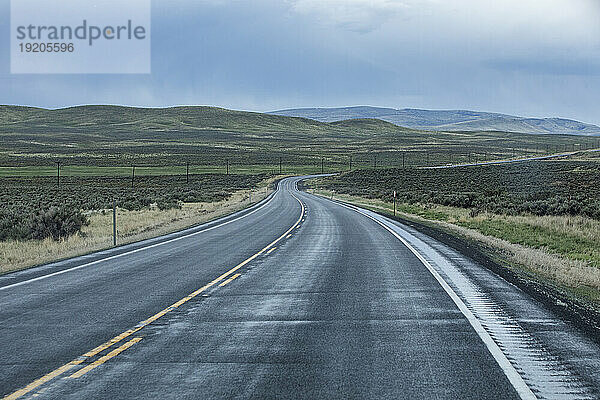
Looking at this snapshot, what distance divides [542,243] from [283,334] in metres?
16.1

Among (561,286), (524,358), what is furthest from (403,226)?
(524,358)

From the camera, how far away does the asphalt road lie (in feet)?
18.6

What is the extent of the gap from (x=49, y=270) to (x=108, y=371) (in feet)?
27.4

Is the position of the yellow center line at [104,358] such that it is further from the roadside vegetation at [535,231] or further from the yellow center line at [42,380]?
the roadside vegetation at [535,231]

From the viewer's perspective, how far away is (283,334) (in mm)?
7582

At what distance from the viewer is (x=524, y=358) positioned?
6.48 metres

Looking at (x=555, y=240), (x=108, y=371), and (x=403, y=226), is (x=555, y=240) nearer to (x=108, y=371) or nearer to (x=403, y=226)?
(x=403, y=226)

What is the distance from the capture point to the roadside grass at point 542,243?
12.4 meters

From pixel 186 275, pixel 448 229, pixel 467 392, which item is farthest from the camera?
pixel 448 229

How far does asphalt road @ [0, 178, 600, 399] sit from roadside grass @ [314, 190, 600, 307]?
1.59 meters

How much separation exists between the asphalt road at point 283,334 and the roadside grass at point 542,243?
1.59 metres

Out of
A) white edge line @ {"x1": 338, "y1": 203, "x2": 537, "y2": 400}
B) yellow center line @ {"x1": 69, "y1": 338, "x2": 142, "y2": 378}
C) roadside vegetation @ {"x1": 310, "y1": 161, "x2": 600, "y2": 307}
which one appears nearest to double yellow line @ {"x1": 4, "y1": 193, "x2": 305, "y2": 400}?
yellow center line @ {"x1": 69, "y1": 338, "x2": 142, "y2": 378}

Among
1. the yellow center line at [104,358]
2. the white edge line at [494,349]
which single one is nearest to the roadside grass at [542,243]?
the white edge line at [494,349]

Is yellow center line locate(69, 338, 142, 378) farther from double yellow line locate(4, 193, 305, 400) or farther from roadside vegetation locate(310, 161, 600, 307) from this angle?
roadside vegetation locate(310, 161, 600, 307)
